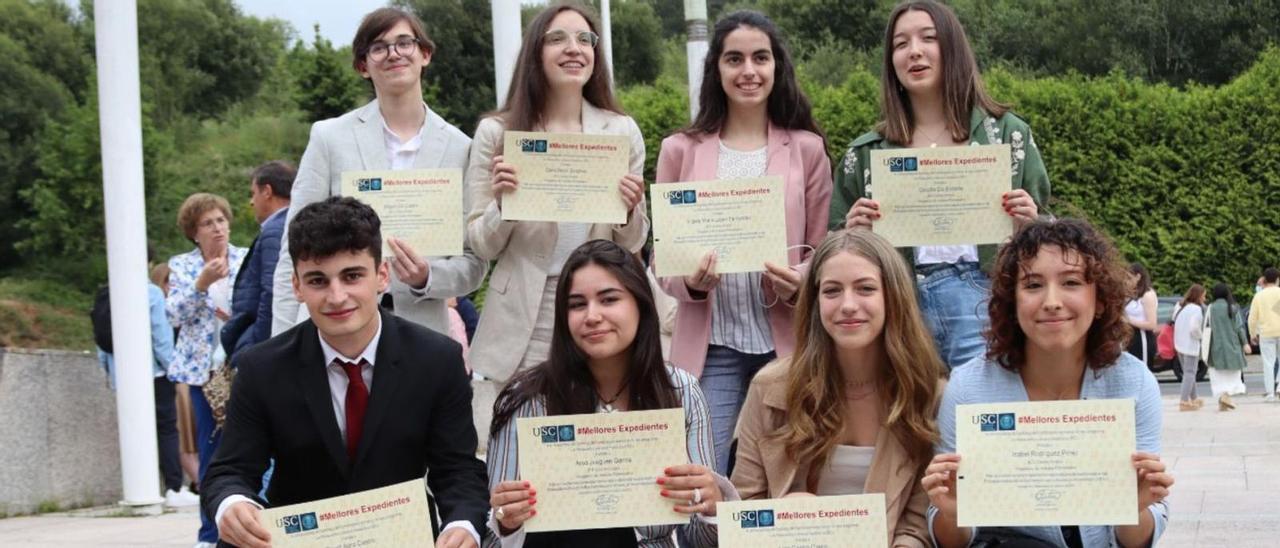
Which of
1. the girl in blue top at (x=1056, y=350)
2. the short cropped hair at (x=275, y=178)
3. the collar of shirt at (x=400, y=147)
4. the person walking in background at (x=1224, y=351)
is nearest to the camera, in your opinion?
the girl in blue top at (x=1056, y=350)

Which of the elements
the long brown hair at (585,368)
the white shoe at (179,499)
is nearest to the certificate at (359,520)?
the long brown hair at (585,368)

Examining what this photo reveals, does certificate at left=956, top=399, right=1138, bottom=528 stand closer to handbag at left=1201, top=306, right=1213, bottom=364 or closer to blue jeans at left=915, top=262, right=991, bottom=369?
blue jeans at left=915, top=262, right=991, bottom=369

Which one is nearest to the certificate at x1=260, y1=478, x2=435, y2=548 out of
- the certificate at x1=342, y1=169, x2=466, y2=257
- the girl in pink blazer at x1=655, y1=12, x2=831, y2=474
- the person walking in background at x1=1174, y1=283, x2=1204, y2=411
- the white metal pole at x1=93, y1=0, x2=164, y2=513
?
the certificate at x1=342, y1=169, x2=466, y2=257

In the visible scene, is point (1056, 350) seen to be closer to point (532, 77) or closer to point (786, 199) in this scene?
point (786, 199)

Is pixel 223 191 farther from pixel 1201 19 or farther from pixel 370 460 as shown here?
pixel 370 460

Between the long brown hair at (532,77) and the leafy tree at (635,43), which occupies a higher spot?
the leafy tree at (635,43)

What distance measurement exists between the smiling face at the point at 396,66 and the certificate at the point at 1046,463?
2.27 m

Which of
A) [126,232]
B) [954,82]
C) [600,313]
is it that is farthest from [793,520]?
[126,232]

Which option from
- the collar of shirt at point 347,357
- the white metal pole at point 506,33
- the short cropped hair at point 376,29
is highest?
the white metal pole at point 506,33

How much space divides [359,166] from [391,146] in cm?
15

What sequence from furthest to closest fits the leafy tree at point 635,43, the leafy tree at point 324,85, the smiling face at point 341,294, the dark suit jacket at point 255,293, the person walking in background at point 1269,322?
the leafy tree at point 635,43, the leafy tree at point 324,85, the person walking in background at point 1269,322, the dark suit jacket at point 255,293, the smiling face at point 341,294

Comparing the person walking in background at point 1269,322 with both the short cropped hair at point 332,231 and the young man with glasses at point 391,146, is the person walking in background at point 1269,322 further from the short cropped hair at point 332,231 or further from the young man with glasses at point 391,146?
the short cropped hair at point 332,231

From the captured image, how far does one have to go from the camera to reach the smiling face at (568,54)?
511 cm

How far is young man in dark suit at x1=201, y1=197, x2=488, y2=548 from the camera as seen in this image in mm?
4371
